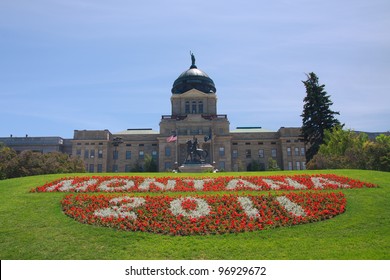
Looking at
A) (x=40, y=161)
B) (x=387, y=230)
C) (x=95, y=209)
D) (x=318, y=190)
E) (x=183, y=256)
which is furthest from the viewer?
(x=40, y=161)

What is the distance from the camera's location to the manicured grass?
386 inches

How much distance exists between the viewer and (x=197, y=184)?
1919 centimetres

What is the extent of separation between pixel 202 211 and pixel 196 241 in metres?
2.63

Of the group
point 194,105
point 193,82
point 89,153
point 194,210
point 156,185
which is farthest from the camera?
point 193,82

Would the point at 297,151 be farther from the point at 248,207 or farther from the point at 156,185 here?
the point at 248,207

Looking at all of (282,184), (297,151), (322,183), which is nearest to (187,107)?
(297,151)

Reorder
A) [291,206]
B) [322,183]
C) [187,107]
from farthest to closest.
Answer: [187,107], [322,183], [291,206]

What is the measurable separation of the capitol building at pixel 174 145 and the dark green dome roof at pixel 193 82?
9.69 ft

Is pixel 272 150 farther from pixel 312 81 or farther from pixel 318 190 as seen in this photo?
pixel 318 190

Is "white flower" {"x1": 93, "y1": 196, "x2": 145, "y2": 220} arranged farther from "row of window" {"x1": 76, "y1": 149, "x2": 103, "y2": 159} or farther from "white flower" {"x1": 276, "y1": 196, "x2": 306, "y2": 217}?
"row of window" {"x1": 76, "y1": 149, "x2": 103, "y2": 159}

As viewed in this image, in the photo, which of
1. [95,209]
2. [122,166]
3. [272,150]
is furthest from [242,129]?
[95,209]

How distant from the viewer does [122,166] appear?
71875 millimetres

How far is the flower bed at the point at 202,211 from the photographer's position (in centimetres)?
1194
